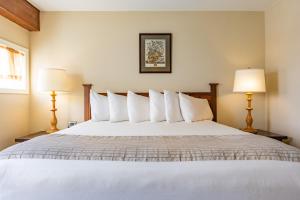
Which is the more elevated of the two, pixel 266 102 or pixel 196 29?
pixel 196 29

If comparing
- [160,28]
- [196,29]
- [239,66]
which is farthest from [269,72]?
[160,28]

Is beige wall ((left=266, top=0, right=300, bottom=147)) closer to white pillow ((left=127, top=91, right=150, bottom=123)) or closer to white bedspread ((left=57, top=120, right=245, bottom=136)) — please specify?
white bedspread ((left=57, top=120, right=245, bottom=136))

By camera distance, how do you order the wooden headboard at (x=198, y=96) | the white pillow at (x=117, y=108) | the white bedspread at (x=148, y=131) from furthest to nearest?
the wooden headboard at (x=198, y=96), the white pillow at (x=117, y=108), the white bedspread at (x=148, y=131)

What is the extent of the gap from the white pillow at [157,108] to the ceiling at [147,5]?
48.0 inches

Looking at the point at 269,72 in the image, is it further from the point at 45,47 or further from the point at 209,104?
the point at 45,47

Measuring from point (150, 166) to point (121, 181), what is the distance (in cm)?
17

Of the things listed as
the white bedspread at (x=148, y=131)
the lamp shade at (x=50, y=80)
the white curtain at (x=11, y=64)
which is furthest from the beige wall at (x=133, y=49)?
the white bedspread at (x=148, y=131)

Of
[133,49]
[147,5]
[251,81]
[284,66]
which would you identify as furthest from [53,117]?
[284,66]

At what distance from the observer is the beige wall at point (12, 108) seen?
274 cm

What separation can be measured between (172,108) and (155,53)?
929 millimetres

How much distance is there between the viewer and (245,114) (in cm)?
332

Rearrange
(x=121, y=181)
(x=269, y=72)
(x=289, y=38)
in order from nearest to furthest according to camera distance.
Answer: (x=121, y=181), (x=289, y=38), (x=269, y=72)

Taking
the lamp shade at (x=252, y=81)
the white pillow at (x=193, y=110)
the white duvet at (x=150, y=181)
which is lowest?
the white duvet at (x=150, y=181)

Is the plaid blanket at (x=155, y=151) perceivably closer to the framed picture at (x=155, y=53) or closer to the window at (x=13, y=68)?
the window at (x=13, y=68)
